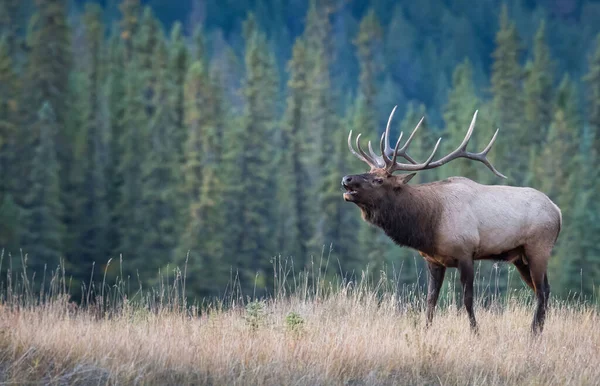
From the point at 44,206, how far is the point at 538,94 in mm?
33386

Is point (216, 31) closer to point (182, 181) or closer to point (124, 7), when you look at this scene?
point (124, 7)

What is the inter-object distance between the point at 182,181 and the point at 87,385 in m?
41.5

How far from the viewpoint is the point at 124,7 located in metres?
66.9

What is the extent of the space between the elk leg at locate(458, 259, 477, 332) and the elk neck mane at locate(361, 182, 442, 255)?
37 cm

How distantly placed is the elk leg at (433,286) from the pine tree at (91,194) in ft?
112

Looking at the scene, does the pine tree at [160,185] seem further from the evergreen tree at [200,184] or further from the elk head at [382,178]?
the elk head at [382,178]

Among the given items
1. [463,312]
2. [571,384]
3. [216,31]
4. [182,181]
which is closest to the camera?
[571,384]

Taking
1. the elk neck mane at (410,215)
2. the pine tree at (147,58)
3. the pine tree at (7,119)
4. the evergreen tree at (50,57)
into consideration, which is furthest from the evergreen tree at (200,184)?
the elk neck mane at (410,215)

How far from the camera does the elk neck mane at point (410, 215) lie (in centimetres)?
966

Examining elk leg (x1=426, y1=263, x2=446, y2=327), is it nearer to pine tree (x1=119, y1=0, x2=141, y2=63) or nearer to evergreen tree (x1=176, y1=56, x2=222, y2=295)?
evergreen tree (x1=176, y1=56, x2=222, y2=295)

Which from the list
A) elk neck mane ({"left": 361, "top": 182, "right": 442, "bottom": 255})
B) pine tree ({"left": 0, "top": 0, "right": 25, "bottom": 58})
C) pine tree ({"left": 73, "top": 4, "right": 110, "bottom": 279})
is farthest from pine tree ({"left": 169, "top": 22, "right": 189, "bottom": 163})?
elk neck mane ({"left": 361, "top": 182, "right": 442, "bottom": 255})

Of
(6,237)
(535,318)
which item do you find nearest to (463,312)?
(535,318)

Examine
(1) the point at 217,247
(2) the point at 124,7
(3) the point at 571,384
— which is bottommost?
(1) the point at 217,247

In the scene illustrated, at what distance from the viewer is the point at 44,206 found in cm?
4156
